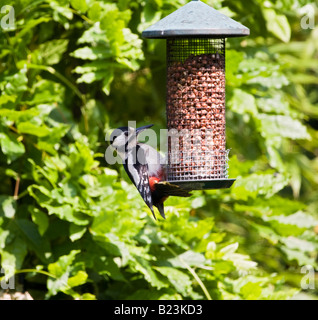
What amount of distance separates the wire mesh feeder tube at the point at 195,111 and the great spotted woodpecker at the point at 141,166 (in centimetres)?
9

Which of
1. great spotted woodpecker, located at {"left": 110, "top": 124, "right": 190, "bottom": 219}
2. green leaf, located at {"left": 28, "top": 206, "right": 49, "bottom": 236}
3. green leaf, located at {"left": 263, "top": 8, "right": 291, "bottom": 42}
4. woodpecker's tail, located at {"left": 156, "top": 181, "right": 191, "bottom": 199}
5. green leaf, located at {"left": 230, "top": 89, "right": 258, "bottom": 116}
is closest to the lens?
woodpecker's tail, located at {"left": 156, "top": 181, "right": 191, "bottom": 199}

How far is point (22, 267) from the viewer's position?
4.04 m

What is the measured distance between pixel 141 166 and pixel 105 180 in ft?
1.63

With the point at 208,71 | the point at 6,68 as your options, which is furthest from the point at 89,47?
the point at 208,71

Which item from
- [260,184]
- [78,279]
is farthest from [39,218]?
[260,184]

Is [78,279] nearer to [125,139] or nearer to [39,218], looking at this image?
[39,218]

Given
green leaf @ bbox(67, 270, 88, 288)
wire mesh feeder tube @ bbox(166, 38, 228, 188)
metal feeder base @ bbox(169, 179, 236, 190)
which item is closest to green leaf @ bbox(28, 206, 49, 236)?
green leaf @ bbox(67, 270, 88, 288)

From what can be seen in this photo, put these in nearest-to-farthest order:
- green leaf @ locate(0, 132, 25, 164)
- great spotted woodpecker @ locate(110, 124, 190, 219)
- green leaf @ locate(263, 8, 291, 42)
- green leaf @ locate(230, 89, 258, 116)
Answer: great spotted woodpecker @ locate(110, 124, 190, 219) < green leaf @ locate(0, 132, 25, 164) < green leaf @ locate(230, 89, 258, 116) < green leaf @ locate(263, 8, 291, 42)

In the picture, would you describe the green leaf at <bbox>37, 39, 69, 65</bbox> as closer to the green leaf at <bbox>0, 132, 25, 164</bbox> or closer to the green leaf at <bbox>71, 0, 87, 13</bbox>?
the green leaf at <bbox>71, 0, 87, 13</bbox>

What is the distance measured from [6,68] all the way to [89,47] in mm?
487

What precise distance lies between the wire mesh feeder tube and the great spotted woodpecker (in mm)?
85

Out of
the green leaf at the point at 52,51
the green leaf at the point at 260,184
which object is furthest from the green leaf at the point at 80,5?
the green leaf at the point at 260,184

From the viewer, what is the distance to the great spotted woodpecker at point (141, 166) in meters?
3.35

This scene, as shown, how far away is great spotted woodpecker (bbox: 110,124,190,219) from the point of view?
3.35 metres
